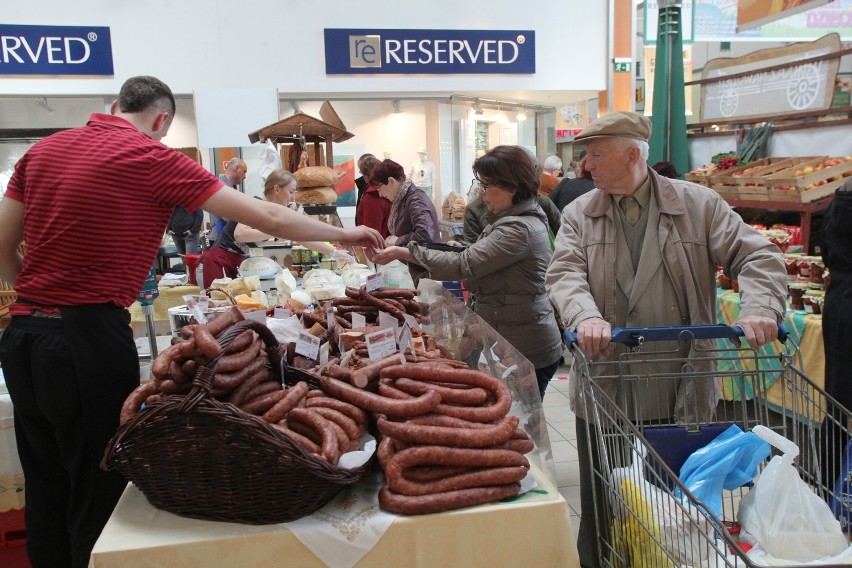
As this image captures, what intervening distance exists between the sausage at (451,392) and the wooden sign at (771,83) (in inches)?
213

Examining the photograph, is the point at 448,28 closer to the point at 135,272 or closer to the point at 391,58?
the point at 391,58

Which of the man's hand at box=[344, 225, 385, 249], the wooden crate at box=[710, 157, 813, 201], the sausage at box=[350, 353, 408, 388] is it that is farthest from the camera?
the wooden crate at box=[710, 157, 813, 201]

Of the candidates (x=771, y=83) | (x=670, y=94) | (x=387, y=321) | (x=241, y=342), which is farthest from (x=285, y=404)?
(x=670, y=94)

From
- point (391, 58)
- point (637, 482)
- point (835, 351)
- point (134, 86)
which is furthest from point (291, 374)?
point (391, 58)

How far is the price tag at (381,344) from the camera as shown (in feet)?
7.10

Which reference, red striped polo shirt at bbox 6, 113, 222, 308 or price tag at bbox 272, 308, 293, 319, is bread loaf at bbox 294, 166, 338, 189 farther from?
red striped polo shirt at bbox 6, 113, 222, 308

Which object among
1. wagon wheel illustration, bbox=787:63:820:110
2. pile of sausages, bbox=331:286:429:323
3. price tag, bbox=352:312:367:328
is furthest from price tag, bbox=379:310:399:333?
wagon wheel illustration, bbox=787:63:820:110

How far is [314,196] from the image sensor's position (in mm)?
5809

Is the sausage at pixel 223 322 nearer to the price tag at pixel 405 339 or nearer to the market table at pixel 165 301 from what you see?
the price tag at pixel 405 339

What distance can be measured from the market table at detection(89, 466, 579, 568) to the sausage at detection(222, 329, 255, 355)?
16.8 inches

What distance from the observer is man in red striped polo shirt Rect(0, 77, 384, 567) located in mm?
2342

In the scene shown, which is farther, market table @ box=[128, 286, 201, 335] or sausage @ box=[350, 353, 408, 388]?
market table @ box=[128, 286, 201, 335]

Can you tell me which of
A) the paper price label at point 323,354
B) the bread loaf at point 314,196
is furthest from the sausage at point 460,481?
Answer: the bread loaf at point 314,196

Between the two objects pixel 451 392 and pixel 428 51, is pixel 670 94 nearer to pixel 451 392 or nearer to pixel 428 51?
pixel 428 51
